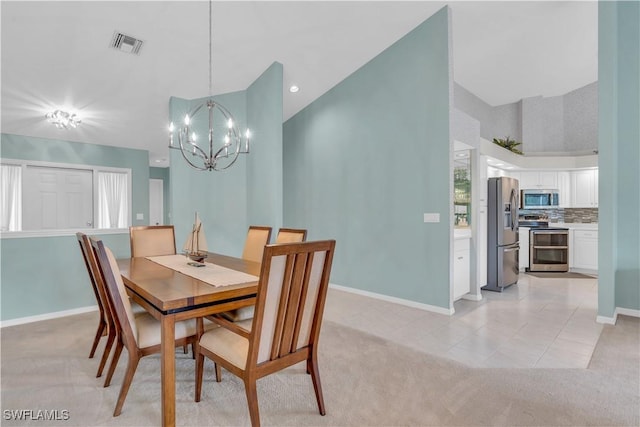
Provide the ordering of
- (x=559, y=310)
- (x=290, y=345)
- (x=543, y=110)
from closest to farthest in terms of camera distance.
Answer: (x=290, y=345), (x=559, y=310), (x=543, y=110)

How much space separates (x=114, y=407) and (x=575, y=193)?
7.39 m

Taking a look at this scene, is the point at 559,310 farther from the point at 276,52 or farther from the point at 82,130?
the point at 82,130

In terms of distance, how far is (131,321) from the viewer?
5.79 ft

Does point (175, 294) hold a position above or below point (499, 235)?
below

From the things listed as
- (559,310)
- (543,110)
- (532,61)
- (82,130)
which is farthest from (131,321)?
(543,110)

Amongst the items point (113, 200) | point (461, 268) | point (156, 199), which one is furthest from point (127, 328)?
point (156, 199)

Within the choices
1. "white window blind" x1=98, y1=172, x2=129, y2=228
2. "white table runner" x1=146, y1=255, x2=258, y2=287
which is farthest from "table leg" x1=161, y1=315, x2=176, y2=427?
"white window blind" x1=98, y1=172, x2=129, y2=228

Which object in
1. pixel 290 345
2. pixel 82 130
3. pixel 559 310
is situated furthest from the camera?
pixel 82 130

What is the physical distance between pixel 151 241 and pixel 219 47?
2343 millimetres

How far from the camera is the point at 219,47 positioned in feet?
12.4

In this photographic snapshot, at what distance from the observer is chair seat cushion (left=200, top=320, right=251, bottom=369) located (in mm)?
1584

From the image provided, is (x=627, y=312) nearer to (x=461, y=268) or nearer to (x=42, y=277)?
(x=461, y=268)

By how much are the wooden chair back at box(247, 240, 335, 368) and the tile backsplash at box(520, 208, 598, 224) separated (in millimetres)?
6125

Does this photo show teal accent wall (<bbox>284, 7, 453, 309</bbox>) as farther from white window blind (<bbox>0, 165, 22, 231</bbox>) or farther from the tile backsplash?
white window blind (<bbox>0, 165, 22, 231</bbox>)
